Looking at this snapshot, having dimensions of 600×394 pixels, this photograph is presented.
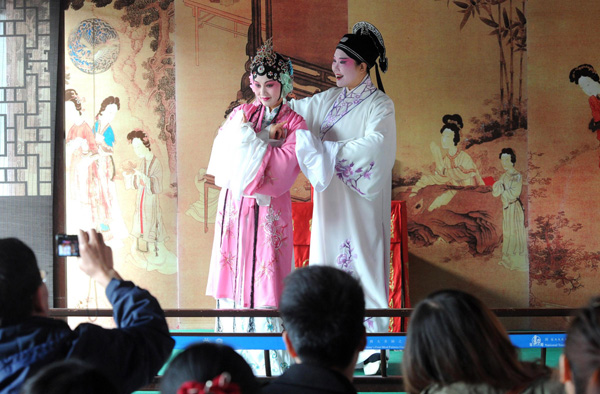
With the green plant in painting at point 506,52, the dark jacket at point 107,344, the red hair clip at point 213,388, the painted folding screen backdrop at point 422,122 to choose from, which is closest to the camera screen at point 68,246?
the dark jacket at point 107,344

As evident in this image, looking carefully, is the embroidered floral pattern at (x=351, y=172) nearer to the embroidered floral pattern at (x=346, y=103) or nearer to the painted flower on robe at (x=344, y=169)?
the painted flower on robe at (x=344, y=169)

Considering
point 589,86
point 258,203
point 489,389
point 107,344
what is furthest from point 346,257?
point 589,86

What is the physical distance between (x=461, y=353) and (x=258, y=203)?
7.50ft

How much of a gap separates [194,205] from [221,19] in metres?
1.58

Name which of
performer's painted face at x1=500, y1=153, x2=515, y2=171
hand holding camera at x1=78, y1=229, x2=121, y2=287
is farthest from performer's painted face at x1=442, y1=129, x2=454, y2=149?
hand holding camera at x1=78, y1=229, x2=121, y2=287

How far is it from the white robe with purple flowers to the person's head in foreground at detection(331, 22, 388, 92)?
7 centimetres

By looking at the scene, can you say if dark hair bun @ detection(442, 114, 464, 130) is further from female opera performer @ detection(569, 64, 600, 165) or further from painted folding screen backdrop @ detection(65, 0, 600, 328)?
female opera performer @ detection(569, 64, 600, 165)

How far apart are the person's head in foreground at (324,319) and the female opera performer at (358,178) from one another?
212 centimetres

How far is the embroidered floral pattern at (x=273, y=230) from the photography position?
12.3 feet

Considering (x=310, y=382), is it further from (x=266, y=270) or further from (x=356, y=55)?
(x=356, y=55)

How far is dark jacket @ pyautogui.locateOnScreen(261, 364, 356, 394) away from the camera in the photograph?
146 cm

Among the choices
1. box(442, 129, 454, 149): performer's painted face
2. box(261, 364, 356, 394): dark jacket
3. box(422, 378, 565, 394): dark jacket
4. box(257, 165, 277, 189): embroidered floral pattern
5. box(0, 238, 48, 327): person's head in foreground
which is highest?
box(442, 129, 454, 149): performer's painted face

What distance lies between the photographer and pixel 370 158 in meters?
3.75

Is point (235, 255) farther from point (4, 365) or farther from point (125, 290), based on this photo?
point (4, 365)
